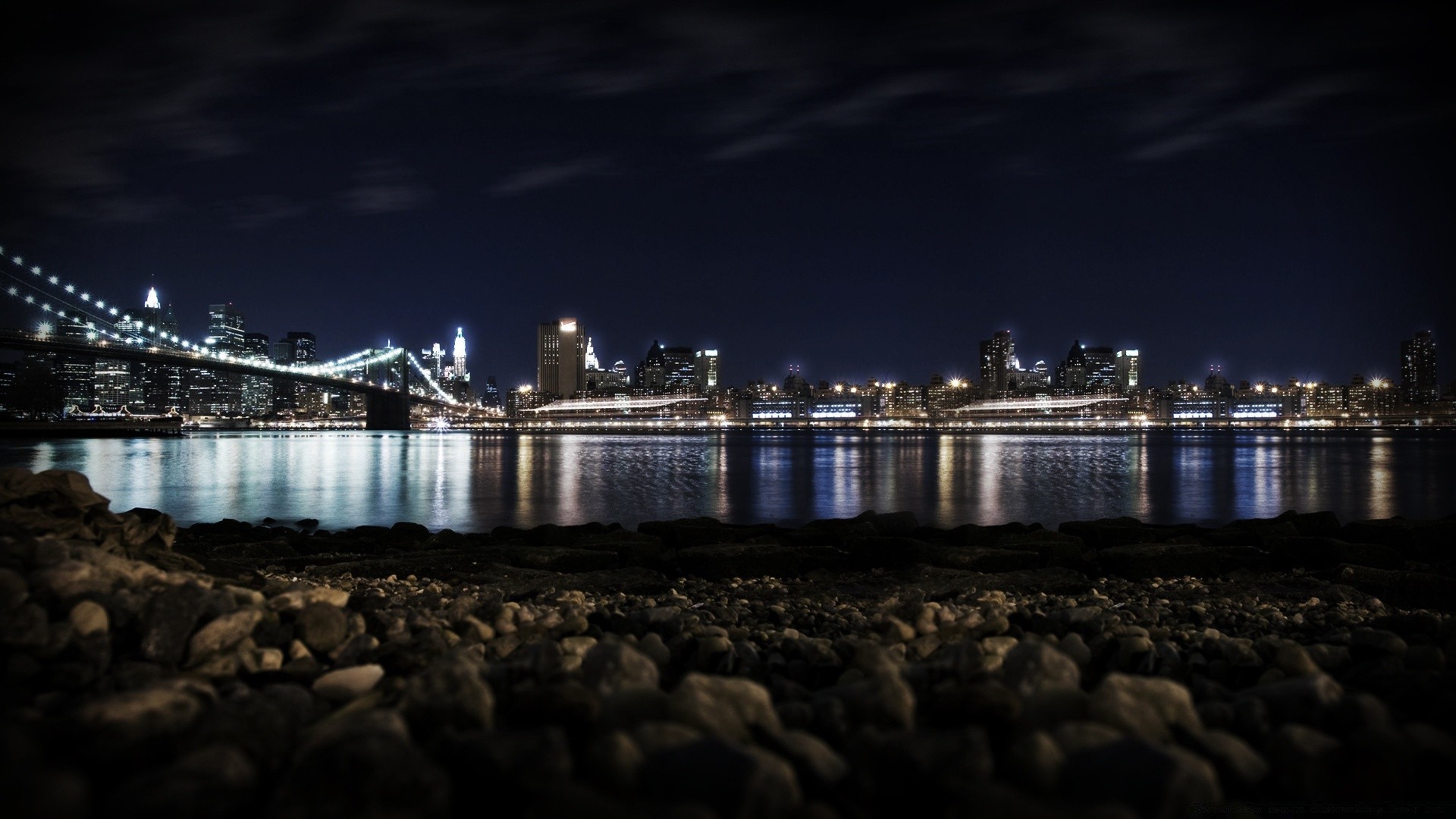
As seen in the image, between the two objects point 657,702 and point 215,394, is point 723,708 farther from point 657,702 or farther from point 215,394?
point 215,394

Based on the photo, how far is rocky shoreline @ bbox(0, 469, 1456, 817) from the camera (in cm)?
214

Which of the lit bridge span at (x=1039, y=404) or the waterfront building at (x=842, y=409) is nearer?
the lit bridge span at (x=1039, y=404)

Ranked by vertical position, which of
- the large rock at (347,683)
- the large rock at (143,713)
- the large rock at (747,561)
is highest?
the large rock at (143,713)

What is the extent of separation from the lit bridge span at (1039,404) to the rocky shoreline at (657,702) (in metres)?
168

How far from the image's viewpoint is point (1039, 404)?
537 feet

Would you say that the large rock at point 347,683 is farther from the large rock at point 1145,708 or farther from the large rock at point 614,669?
the large rock at point 1145,708

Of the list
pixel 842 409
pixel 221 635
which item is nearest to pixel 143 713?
pixel 221 635

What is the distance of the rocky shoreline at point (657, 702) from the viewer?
2.14 meters

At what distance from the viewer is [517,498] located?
25.6 meters

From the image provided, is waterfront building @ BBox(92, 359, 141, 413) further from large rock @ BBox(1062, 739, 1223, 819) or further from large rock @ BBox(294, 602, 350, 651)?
large rock @ BBox(1062, 739, 1223, 819)

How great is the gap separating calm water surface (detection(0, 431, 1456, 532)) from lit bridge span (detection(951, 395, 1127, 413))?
110 m

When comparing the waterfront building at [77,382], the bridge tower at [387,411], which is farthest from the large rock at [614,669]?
the waterfront building at [77,382]

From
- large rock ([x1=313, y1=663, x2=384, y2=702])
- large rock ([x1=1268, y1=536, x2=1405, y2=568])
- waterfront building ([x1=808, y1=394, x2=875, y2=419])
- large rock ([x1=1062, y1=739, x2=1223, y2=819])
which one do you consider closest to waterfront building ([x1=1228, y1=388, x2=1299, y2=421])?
waterfront building ([x1=808, y1=394, x2=875, y2=419])

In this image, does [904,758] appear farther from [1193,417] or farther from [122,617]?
[1193,417]
